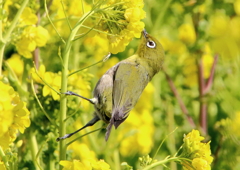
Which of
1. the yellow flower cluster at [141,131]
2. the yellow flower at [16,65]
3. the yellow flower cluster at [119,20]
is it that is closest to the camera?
the yellow flower cluster at [119,20]

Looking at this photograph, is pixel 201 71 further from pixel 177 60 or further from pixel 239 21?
pixel 239 21

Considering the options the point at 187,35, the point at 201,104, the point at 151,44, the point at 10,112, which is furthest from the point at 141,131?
the point at 10,112

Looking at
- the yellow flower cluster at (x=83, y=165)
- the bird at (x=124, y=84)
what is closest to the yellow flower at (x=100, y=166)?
the yellow flower cluster at (x=83, y=165)

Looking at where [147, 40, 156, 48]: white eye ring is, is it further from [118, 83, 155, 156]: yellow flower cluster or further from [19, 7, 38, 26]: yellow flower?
[118, 83, 155, 156]: yellow flower cluster

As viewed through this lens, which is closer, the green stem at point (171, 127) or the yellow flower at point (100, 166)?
the yellow flower at point (100, 166)

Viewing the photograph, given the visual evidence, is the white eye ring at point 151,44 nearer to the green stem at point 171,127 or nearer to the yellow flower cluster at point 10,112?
the green stem at point 171,127

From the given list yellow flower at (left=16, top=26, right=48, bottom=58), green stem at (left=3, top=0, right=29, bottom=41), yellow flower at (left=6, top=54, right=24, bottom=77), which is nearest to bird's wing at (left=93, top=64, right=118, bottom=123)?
yellow flower at (left=16, top=26, right=48, bottom=58)
